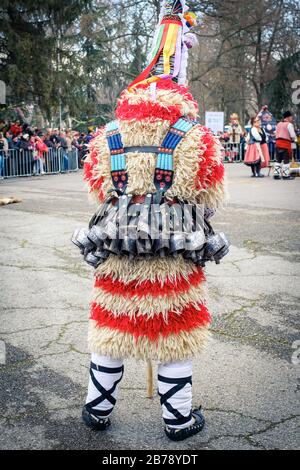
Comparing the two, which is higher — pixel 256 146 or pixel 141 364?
pixel 256 146

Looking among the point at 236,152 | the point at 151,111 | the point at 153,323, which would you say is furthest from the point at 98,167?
the point at 236,152

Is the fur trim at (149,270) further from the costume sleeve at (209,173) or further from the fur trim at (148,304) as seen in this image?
the costume sleeve at (209,173)

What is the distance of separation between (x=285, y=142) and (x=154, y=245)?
13.1m

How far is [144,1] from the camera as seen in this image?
23.7m

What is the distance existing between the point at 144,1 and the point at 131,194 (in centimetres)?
2289

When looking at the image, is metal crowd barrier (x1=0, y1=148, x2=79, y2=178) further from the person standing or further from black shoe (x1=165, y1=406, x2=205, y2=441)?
black shoe (x1=165, y1=406, x2=205, y2=441)

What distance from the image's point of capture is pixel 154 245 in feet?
9.03

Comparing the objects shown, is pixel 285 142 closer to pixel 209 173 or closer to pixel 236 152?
pixel 236 152

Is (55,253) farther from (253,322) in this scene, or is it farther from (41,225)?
(253,322)

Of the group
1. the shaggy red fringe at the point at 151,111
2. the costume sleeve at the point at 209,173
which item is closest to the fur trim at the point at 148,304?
the costume sleeve at the point at 209,173

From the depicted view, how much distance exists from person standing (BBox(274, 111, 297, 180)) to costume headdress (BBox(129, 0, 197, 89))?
12.5m

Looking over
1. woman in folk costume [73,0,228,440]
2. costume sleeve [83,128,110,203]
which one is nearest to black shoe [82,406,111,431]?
woman in folk costume [73,0,228,440]

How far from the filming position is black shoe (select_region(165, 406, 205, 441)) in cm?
284

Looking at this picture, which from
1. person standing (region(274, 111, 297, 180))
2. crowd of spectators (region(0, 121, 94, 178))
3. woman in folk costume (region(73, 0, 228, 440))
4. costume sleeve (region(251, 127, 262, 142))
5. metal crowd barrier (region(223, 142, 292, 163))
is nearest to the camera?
woman in folk costume (region(73, 0, 228, 440))
